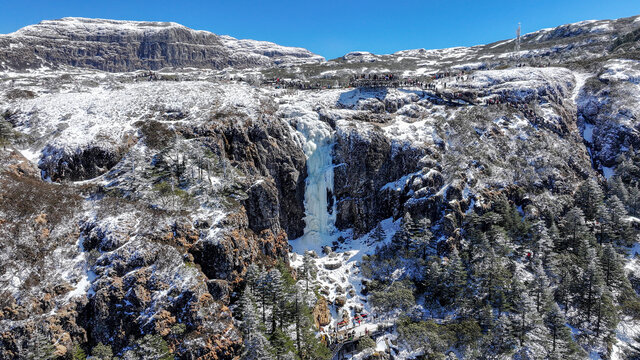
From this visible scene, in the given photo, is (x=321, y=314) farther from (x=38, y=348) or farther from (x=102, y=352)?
(x=38, y=348)

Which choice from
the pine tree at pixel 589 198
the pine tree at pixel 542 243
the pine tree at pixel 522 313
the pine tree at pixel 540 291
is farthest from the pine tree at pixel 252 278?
the pine tree at pixel 589 198

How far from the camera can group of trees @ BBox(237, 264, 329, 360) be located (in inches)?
1491

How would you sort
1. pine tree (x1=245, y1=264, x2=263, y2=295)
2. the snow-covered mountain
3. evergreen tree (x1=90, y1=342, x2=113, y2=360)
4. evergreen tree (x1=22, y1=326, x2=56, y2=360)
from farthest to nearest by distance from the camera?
pine tree (x1=245, y1=264, x2=263, y2=295), the snow-covered mountain, evergreen tree (x1=90, y1=342, x2=113, y2=360), evergreen tree (x1=22, y1=326, x2=56, y2=360)

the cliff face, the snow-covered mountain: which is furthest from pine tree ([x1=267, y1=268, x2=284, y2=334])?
the cliff face

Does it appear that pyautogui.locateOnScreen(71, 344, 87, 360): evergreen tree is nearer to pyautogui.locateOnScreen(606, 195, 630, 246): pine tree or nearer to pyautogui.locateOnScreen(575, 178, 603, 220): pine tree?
pyautogui.locateOnScreen(606, 195, 630, 246): pine tree

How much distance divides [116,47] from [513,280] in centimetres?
19558

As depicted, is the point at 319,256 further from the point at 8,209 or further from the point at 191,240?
the point at 8,209

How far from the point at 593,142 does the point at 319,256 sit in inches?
3452

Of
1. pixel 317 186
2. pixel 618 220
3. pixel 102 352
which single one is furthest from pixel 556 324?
pixel 102 352

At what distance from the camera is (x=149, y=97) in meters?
74.6

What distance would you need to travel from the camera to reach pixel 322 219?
69.3 metres

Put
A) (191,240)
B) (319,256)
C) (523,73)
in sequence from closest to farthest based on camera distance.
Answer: (191,240) → (319,256) → (523,73)

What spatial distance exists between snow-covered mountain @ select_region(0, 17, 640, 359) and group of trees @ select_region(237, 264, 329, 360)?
32cm

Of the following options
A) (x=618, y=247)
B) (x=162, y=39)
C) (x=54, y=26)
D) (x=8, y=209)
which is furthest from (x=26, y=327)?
(x=54, y=26)
